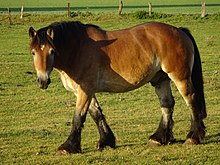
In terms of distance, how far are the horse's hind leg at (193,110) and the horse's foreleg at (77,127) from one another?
5.25 ft

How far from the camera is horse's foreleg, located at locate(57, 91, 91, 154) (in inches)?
336

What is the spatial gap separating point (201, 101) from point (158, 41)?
1366 millimetres

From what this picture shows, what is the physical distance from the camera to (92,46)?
8.76 m

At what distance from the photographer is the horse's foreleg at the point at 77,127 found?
852cm

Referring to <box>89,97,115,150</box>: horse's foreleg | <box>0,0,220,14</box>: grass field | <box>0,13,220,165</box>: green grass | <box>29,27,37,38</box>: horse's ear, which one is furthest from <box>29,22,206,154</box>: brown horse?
<box>0,0,220,14</box>: grass field

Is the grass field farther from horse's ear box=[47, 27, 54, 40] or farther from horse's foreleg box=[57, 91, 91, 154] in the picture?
horse's ear box=[47, 27, 54, 40]

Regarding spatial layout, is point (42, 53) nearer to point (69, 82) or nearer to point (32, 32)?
point (32, 32)

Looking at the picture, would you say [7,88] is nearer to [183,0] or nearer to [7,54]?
[7,54]

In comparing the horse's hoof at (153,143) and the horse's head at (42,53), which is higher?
the horse's head at (42,53)

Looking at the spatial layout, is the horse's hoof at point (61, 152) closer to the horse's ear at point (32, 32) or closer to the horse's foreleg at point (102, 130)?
the horse's foreleg at point (102, 130)

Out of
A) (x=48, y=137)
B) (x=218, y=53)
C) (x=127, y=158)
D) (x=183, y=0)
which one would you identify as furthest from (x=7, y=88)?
(x=183, y=0)

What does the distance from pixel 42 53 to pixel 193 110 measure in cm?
288

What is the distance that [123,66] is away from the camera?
8977 millimetres

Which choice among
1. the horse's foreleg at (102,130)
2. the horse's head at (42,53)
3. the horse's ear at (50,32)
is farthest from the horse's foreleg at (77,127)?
the horse's ear at (50,32)
